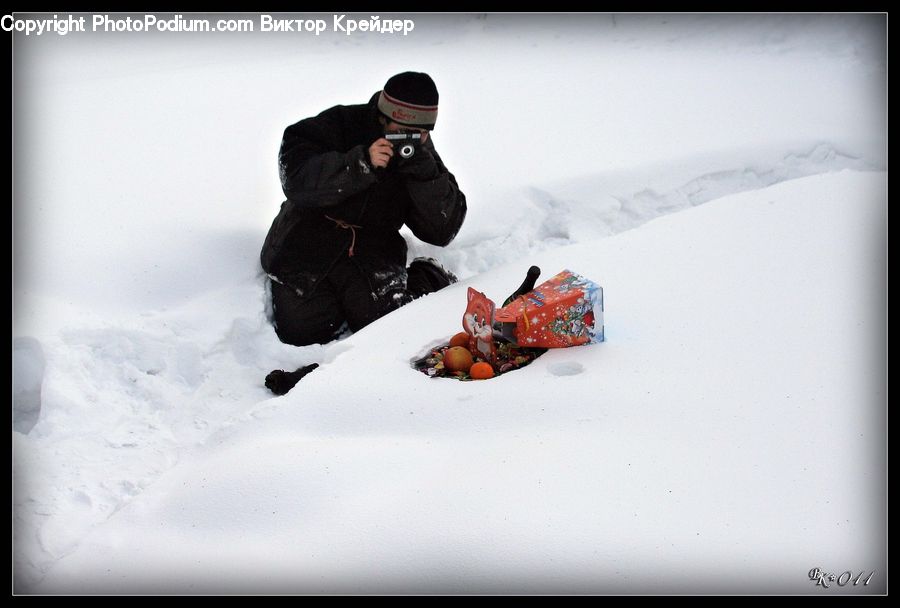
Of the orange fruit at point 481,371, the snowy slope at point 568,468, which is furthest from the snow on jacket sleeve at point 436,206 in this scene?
the orange fruit at point 481,371

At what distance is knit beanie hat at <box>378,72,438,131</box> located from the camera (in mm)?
2451

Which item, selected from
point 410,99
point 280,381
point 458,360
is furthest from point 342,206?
point 458,360

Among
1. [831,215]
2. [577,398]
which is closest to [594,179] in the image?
[831,215]

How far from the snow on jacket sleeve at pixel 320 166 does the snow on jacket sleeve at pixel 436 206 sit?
0.49ft

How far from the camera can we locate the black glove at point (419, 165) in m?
2.50

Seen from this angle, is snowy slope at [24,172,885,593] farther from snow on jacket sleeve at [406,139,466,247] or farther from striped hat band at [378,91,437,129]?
striped hat band at [378,91,437,129]

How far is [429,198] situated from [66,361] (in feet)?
3.43

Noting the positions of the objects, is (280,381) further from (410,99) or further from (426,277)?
(410,99)

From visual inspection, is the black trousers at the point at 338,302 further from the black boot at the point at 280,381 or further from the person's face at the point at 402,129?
the person's face at the point at 402,129

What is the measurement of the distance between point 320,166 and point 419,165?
10.8 inches

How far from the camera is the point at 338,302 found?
2.70 meters

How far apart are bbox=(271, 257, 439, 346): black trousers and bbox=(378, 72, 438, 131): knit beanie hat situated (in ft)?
1.52

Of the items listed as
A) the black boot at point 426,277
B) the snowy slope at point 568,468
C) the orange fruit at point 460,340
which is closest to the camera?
the snowy slope at point 568,468

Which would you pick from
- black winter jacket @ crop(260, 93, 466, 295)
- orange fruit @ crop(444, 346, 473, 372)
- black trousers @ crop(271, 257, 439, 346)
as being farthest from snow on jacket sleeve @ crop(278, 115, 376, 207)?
orange fruit @ crop(444, 346, 473, 372)
